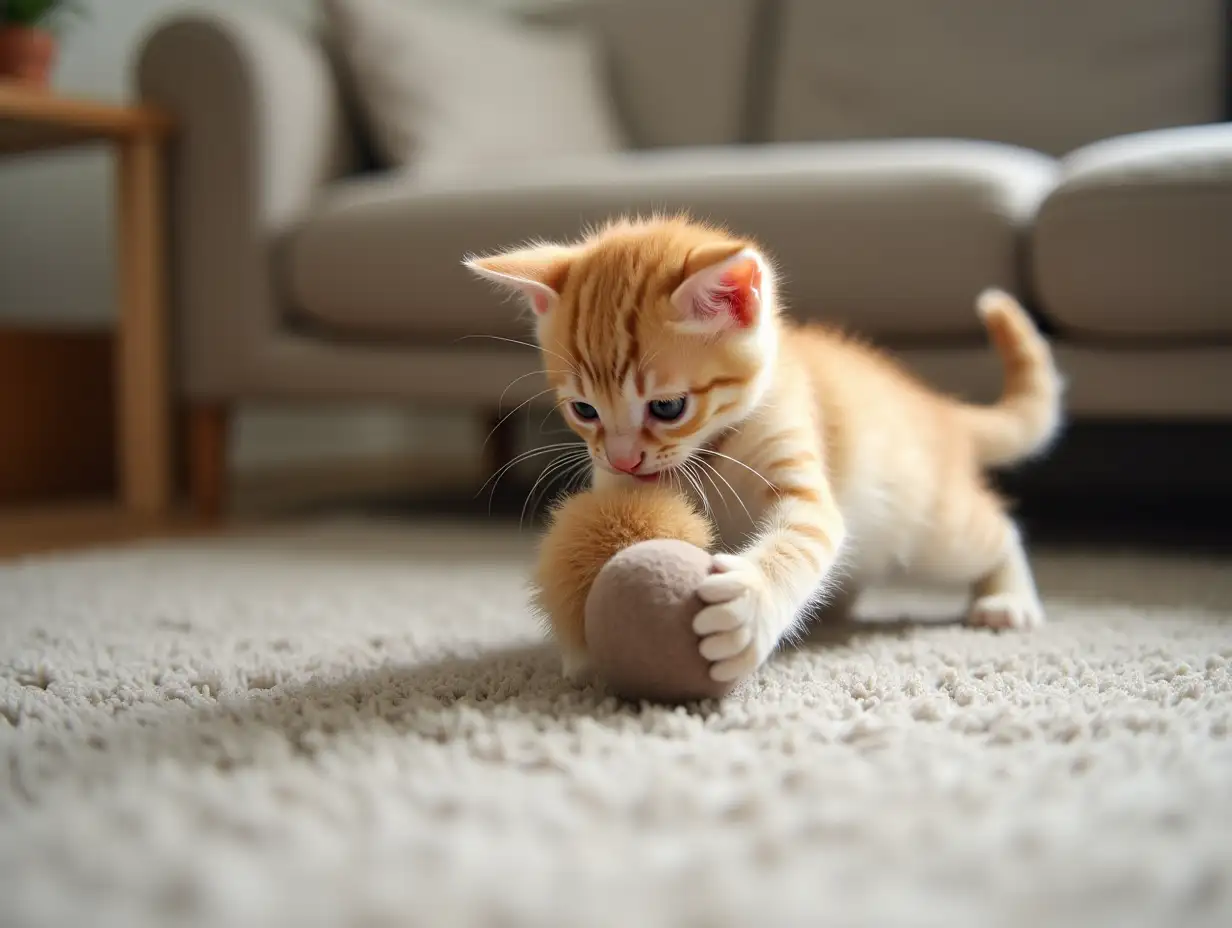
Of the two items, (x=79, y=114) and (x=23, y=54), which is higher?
(x=23, y=54)

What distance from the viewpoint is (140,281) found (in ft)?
6.64

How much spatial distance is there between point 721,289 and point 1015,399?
566mm

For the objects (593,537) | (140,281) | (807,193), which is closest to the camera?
(593,537)

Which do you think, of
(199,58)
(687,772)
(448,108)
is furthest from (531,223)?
(687,772)

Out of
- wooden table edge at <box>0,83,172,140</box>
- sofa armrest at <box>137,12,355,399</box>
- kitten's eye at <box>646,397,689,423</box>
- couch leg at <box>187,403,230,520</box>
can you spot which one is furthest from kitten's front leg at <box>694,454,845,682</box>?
wooden table edge at <box>0,83,172,140</box>

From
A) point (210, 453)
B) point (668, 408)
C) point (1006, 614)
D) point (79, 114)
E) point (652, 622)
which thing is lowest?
point (210, 453)

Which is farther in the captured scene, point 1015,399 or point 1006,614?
point 1015,399

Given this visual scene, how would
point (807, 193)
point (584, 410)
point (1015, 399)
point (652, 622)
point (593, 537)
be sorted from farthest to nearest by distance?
point (807, 193), point (1015, 399), point (584, 410), point (593, 537), point (652, 622)

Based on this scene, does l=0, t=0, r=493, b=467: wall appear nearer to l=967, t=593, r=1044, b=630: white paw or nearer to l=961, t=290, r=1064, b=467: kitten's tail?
l=961, t=290, r=1064, b=467: kitten's tail

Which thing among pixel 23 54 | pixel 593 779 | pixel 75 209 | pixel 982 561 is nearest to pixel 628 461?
pixel 593 779

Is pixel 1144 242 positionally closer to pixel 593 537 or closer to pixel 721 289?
Result: pixel 721 289

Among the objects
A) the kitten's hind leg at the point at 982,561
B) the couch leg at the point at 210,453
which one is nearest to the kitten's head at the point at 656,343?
the kitten's hind leg at the point at 982,561

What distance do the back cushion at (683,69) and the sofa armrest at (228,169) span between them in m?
0.76

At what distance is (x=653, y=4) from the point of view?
2.58 meters
